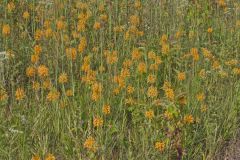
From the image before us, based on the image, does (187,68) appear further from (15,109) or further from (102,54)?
(15,109)

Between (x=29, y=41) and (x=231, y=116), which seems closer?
(x=231, y=116)

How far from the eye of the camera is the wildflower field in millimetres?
3168

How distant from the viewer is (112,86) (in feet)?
11.7

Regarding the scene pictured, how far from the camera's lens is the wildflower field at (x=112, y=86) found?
10.4 feet

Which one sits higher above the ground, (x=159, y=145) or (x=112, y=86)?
(x=112, y=86)

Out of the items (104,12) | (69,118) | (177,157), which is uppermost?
(104,12)

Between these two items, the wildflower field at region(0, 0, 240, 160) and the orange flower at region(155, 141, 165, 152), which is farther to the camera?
the wildflower field at region(0, 0, 240, 160)

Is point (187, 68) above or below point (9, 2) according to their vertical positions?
below

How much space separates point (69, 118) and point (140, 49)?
46.3 inches

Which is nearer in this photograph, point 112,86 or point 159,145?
point 159,145

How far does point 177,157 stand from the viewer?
3176mm

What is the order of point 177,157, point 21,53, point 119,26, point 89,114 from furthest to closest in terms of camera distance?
point 119,26, point 21,53, point 89,114, point 177,157

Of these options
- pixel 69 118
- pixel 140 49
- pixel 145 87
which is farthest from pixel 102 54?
pixel 69 118

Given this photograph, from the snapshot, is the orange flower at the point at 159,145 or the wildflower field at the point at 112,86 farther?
the wildflower field at the point at 112,86
